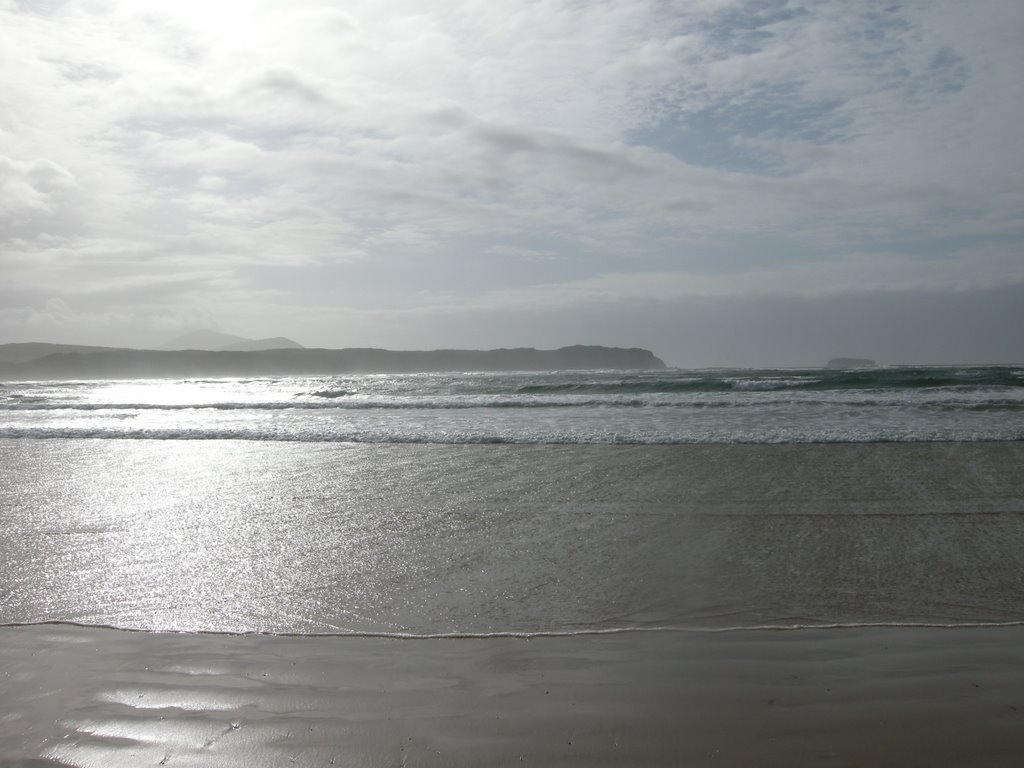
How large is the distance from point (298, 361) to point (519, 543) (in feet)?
232

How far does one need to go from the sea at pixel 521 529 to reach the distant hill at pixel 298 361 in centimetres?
5902

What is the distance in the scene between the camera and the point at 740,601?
4.02 meters

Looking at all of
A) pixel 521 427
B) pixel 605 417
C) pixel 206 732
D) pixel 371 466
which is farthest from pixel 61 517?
pixel 605 417

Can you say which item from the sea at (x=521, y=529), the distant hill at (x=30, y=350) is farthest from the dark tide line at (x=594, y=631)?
the distant hill at (x=30, y=350)

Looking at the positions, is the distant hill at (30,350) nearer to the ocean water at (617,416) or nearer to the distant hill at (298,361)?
the distant hill at (298,361)

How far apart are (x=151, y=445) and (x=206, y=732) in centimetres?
1007

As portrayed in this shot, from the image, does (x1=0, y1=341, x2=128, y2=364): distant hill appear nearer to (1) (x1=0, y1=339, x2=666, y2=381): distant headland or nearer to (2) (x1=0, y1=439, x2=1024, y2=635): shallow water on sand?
(1) (x1=0, y1=339, x2=666, y2=381): distant headland

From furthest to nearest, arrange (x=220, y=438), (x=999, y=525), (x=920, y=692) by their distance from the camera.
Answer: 1. (x=220, y=438)
2. (x=999, y=525)
3. (x=920, y=692)

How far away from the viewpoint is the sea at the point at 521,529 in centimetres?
396

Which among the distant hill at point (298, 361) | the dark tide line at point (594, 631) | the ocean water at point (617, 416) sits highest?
the distant hill at point (298, 361)

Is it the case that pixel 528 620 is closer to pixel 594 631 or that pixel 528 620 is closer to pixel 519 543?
pixel 594 631

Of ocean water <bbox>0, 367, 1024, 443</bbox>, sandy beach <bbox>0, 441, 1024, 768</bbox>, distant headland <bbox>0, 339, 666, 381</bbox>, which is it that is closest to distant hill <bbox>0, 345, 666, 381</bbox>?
distant headland <bbox>0, 339, 666, 381</bbox>

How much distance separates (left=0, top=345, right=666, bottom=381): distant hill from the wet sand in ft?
215

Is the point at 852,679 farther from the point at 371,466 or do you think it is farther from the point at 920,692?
the point at 371,466
